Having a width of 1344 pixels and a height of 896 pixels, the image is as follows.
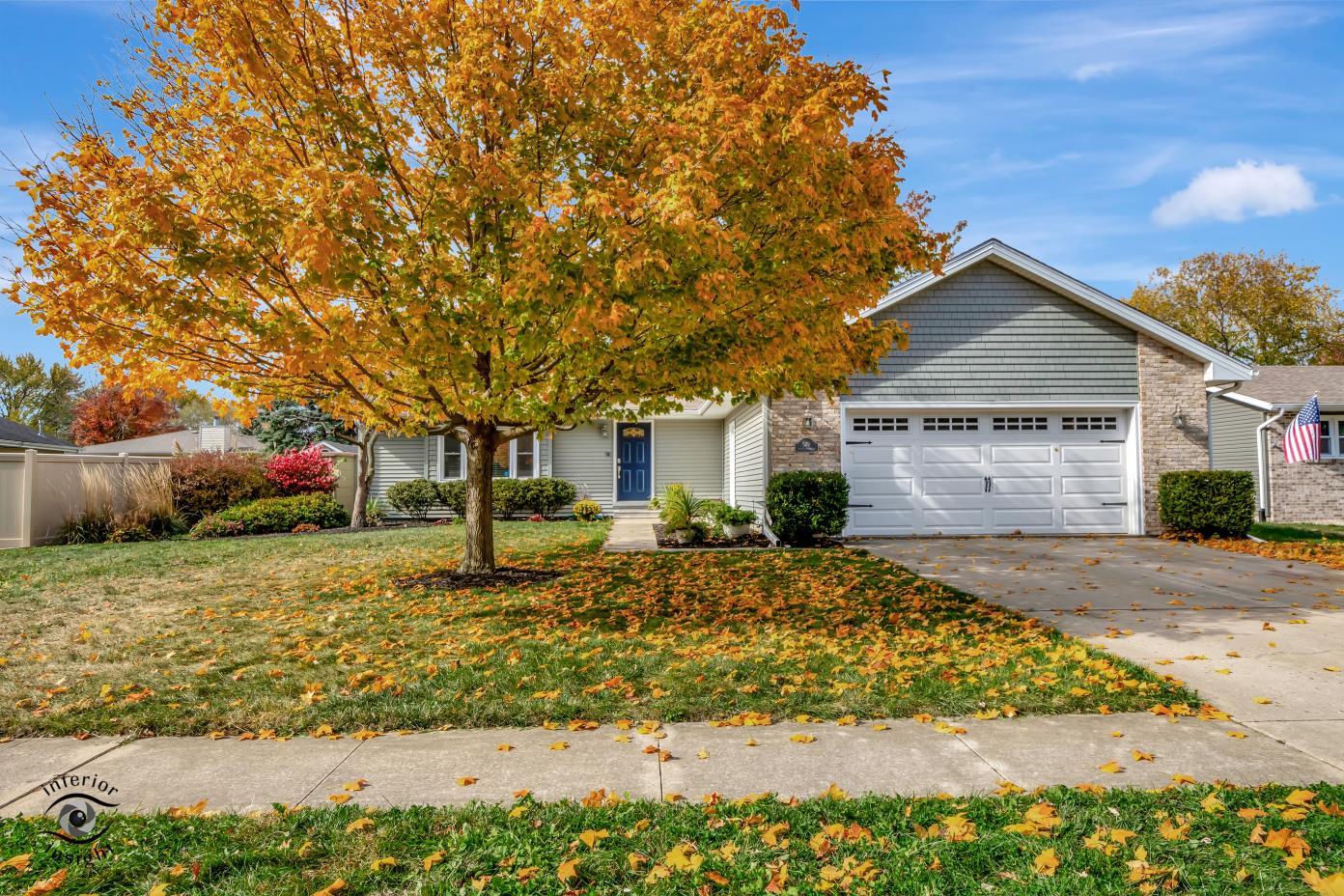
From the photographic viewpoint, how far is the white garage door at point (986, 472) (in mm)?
13336

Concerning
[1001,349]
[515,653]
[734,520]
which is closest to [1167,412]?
[1001,349]

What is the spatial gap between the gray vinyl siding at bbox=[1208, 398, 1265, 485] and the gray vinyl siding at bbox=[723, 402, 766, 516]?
42.5 feet

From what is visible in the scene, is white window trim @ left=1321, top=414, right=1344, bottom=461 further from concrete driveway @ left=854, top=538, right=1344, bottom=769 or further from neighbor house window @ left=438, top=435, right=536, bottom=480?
neighbor house window @ left=438, top=435, right=536, bottom=480

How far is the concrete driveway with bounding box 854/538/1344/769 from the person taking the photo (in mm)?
4430

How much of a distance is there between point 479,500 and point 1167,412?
12.3 metres

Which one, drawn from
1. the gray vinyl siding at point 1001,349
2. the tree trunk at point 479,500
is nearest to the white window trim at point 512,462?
the gray vinyl siding at point 1001,349

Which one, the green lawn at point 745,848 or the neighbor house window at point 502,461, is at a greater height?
the neighbor house window at point 502,461

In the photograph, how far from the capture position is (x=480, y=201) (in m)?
A: 6.30

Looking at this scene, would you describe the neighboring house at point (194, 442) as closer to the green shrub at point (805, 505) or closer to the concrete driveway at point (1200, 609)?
the green shrub at point (805, 505)

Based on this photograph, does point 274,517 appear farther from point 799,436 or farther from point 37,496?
point 799,436

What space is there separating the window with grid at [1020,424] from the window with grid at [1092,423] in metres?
0.50

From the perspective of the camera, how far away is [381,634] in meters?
6.26

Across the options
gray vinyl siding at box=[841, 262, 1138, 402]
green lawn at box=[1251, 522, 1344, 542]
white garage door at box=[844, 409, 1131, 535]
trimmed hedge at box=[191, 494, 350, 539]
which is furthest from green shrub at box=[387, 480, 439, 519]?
green lawn at box=[1251, 522, 1344, 542]

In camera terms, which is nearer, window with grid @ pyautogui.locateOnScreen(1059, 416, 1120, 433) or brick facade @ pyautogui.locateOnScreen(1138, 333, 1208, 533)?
brick facade @ pyautogui.locateOnScreen(1138, 333, 1208, 533)
